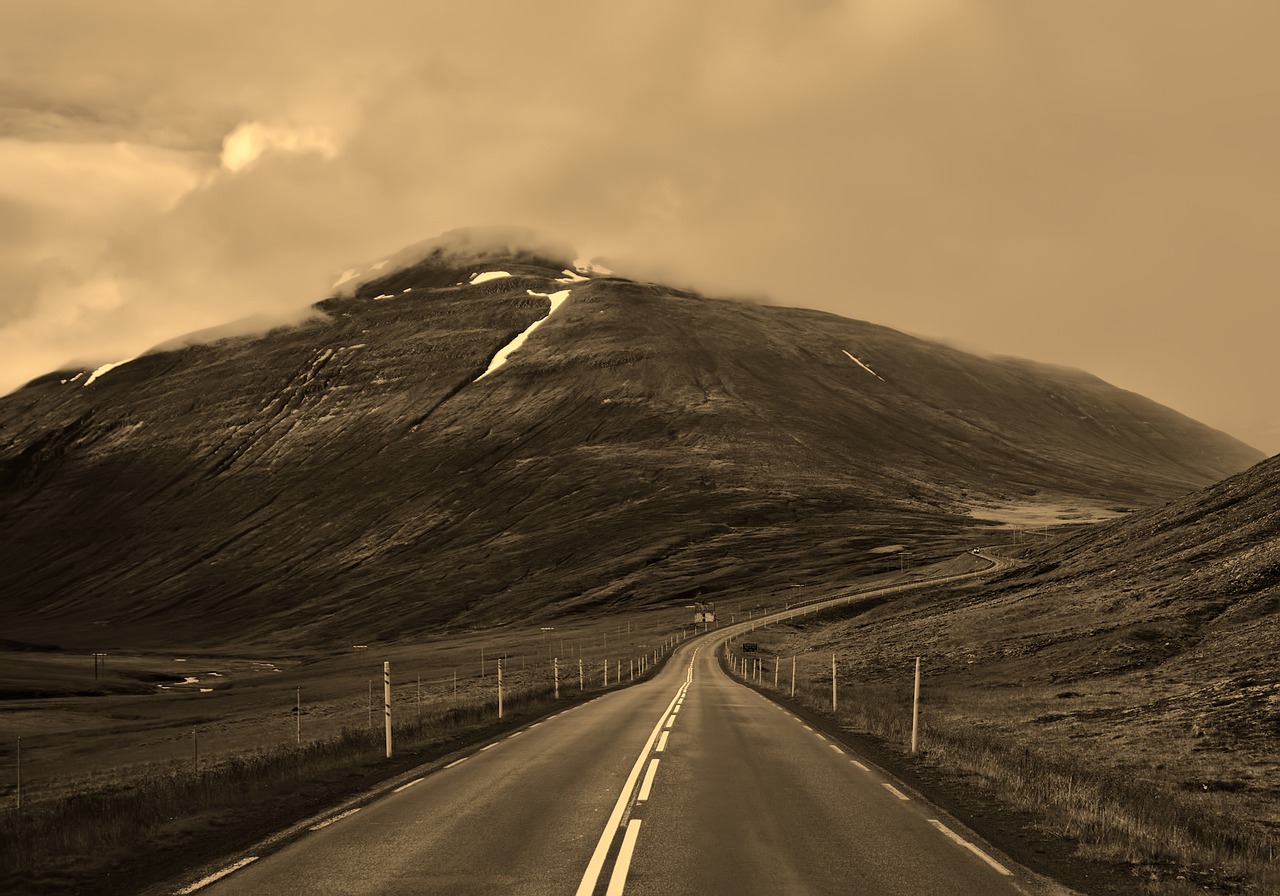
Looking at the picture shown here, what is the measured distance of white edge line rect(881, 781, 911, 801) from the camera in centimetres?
1659

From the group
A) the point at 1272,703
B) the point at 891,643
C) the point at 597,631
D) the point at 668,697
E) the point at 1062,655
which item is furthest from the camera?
the point at 597,631

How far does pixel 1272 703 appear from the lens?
27.6 m

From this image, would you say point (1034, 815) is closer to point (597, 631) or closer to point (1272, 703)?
point (1272, 703)

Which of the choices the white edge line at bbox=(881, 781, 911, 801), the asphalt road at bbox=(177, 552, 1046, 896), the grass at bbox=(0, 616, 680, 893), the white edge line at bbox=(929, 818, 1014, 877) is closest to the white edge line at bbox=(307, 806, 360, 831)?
the asphalt road at bbox=(177, 552, 1046, 896)

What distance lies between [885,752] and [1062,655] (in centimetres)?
2589

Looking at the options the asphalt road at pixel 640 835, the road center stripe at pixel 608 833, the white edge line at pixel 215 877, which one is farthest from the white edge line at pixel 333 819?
the road center stripe at pixel 608 833

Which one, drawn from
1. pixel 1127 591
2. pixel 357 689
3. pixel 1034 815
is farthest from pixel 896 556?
pixel 1034 815

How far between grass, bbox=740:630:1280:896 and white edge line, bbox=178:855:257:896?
991 cm

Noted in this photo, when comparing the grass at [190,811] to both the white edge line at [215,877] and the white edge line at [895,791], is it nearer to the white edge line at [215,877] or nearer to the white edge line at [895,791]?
the white edge line at [215,877]

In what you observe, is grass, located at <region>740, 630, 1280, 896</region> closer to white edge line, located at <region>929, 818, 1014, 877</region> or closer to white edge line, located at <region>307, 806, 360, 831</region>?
white edge line, located at <region>929, 818, 1014, 877</region>

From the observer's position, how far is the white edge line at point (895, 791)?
16.6m

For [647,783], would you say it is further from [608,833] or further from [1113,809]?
[1113,809]

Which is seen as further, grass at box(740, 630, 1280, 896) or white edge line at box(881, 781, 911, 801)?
white edge line at box(881, 781, 911, 801)

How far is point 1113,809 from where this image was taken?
50.4ft
